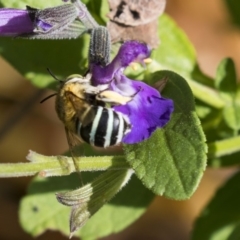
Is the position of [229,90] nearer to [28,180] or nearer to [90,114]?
[90,114]

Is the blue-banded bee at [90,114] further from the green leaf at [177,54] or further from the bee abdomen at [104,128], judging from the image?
the green leaf at [177,54]

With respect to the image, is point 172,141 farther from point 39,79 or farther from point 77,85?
point 39,79

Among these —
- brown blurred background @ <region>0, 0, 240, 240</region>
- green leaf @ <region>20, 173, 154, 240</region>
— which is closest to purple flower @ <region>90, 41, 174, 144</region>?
green leaf @ <region>20, 173, 154, 240</region>

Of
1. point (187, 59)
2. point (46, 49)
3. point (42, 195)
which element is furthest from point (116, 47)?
point (42, 195)

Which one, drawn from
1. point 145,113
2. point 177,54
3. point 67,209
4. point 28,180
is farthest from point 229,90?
point 28,180

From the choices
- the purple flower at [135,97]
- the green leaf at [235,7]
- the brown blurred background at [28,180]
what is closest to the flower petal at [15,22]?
the purple flower at [135,97]
